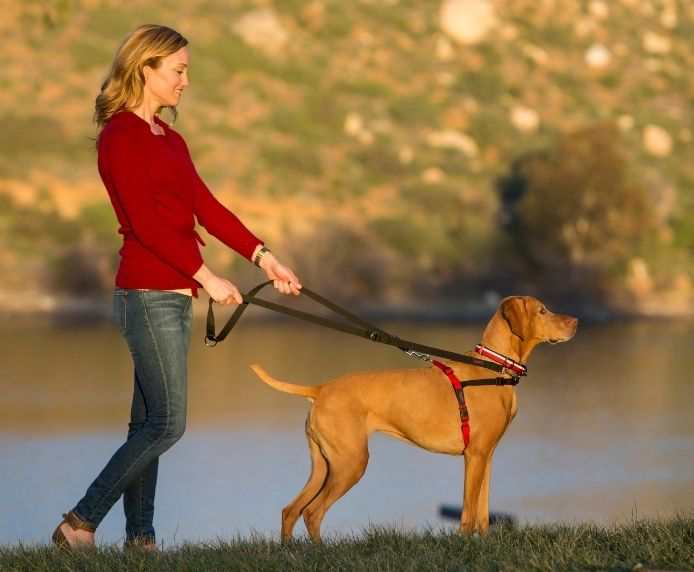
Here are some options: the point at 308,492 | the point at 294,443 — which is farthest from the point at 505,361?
the point at 294,443

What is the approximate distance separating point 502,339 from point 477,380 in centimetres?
33

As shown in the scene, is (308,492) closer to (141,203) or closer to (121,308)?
(121,308)

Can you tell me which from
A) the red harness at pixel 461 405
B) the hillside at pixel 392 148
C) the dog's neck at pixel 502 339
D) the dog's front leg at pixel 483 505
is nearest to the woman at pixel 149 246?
the red harness at pixel 461 405

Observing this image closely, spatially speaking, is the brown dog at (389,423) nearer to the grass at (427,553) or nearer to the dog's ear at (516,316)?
the dog's ear at (516,316)

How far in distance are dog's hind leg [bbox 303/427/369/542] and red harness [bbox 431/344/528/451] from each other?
1.60 ft

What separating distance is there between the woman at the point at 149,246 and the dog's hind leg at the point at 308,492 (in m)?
0.87

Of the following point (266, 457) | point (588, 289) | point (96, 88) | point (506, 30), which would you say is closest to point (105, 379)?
point (266, 457)

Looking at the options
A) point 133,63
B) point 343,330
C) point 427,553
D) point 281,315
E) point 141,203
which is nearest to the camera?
point 427,553

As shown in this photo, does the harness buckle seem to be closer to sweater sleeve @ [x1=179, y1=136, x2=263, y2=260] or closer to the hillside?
sweater sleeve @ [x1=179, y1=136, x2=263, y2=260]

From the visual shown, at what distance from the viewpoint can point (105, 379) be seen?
17703 millimetres

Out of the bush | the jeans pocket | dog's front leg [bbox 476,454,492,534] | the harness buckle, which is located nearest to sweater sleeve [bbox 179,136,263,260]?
the jeans pocket

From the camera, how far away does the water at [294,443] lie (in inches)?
416

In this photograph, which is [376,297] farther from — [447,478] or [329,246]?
[447,478]

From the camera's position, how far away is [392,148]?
3491cm
